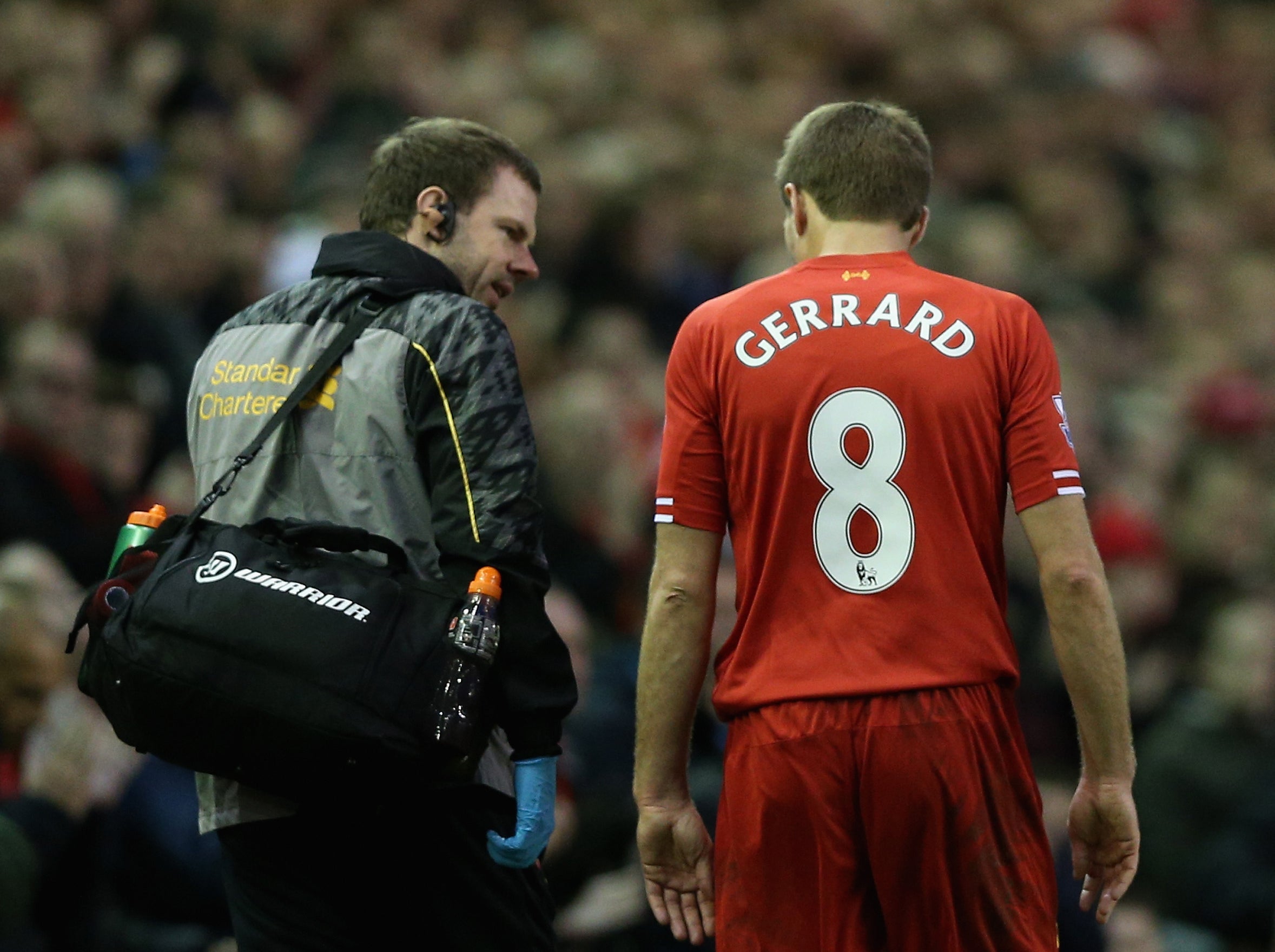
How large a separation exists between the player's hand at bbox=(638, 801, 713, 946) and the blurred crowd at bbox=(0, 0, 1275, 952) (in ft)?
5.33

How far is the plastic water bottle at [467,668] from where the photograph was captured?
130 inches

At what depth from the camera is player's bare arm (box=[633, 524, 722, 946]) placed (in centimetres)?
362

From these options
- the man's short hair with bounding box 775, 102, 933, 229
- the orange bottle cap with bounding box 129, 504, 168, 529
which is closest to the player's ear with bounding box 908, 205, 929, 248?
the man's short hair with bounding box 775, 102, 933, 229

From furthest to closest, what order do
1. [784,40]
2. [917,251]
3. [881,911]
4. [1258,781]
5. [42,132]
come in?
[784,40]
[917,251]
[42,132]
[1258,781]
[881,911]

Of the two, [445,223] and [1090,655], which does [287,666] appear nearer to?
[445,223]

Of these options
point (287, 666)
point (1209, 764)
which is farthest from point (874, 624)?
point (1209, 764)

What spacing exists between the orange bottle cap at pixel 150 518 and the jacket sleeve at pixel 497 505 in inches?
21.5

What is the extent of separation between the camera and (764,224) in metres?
10.8

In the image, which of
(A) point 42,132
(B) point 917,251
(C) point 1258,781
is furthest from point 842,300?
(B) point 917,251

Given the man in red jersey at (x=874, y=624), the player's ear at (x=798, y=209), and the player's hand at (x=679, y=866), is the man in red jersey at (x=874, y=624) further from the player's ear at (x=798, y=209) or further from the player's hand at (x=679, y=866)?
the player's ear at (x=798, y=209)

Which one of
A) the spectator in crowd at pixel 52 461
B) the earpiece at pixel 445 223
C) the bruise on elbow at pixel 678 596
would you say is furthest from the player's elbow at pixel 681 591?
the spectator in crowd at pixel 52 461

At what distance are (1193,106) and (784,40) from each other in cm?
385

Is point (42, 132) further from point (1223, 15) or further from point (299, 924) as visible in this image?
point (1223, 15)

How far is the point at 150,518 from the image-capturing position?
3668 millimetres
